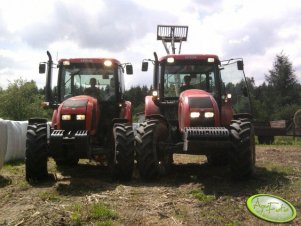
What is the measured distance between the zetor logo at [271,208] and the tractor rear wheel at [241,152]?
1.20 m

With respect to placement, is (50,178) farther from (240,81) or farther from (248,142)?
(240,81)

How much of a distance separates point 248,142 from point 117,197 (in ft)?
8.55

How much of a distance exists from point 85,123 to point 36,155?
1194 millimetres

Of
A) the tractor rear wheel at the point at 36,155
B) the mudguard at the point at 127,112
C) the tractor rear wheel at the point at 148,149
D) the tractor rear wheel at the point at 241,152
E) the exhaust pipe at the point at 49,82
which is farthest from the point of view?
the mudguard at the point at 127,112

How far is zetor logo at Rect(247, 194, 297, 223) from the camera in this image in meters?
5.64

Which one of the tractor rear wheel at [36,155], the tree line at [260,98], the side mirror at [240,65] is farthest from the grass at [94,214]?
the tree line at [260,98]

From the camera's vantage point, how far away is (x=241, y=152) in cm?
768

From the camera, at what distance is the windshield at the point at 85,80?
1027 centimetres

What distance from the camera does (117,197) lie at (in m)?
6.84

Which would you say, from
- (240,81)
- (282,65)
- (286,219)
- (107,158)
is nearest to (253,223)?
(286,219)

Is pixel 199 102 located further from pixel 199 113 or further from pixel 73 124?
pixel 73 124

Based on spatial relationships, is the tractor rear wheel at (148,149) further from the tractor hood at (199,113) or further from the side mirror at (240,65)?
the side mirror at (240,65)

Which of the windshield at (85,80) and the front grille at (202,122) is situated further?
the windshield at (85,80)

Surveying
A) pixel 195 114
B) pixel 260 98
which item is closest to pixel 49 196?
pixel 195 114
